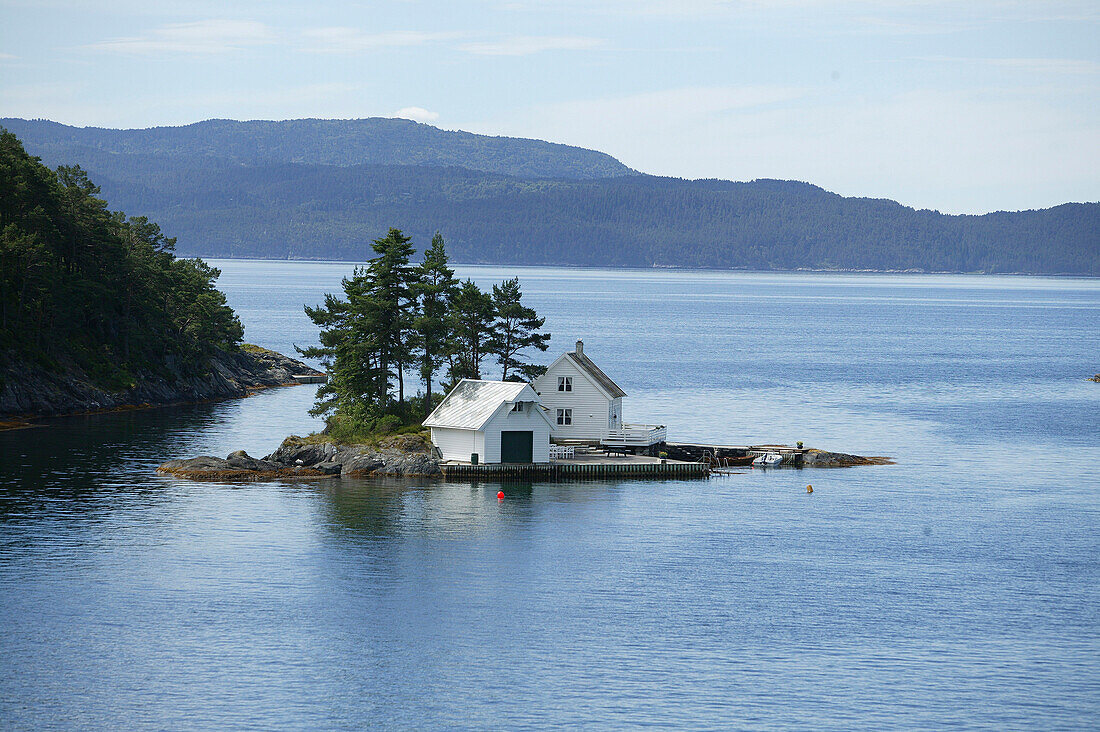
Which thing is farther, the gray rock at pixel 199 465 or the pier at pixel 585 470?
the gray rock at pixel 199 465

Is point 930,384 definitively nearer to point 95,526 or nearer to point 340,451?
point 340,451

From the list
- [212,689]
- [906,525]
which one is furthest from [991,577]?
[212,689]

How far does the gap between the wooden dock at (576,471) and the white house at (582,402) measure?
14.2 ft

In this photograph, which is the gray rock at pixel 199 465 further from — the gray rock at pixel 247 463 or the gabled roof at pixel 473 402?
the gabled roof at pixel 473 402

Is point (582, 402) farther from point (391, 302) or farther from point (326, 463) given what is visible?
point (326, 463)

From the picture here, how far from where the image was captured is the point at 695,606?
48844 millimetres

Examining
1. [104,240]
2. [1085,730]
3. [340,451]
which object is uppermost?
[104,240]

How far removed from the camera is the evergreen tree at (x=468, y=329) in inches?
3120

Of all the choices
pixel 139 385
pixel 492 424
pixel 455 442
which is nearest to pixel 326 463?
pixel 455 442

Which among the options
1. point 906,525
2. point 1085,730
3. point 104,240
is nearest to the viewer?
point 1085,730

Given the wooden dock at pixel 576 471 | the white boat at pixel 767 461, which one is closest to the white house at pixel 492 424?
the wooden dock at pixel 576 471

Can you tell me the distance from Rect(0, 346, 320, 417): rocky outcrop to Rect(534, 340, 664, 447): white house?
40.7 m

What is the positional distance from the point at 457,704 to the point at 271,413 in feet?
234

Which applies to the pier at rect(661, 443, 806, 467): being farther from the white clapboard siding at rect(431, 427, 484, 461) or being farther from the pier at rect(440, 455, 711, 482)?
the white clapboard siding at rect(431, 427, 484, 461)
